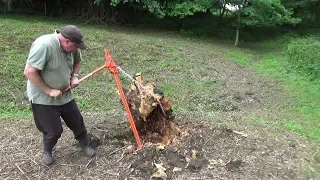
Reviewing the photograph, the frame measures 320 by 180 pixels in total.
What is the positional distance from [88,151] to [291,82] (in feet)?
17.2

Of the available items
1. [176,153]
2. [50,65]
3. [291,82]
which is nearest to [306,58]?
[291,82]

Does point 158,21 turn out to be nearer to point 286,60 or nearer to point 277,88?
point 286,60

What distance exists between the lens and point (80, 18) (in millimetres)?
12867

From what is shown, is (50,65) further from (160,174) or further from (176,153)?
(176,153)

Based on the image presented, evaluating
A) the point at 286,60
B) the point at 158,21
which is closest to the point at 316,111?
the point at 286,60

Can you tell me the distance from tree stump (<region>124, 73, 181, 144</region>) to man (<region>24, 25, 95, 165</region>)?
0.65 metres

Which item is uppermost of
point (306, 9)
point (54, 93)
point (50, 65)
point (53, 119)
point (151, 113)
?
point (306, 9)

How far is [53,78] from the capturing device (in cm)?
297

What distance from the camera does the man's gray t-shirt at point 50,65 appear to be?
2.78 meters

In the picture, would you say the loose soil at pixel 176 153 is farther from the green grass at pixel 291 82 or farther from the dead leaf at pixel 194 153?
the green grass at pixel 291 82

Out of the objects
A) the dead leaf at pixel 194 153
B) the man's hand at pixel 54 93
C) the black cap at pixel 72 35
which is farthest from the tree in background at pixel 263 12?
the man's hand at pixel 54 93

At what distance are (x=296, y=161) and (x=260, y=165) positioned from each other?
0.46 m

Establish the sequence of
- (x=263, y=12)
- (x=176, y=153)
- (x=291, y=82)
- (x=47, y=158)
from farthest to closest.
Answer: (x=263, y=12), (x=291, y=82), (x=176, y=153), (x=47, y=158)

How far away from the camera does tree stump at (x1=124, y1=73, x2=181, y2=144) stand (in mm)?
3686
